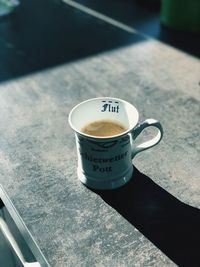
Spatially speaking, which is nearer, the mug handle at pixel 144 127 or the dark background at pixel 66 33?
the mug handle at pixel 144 127

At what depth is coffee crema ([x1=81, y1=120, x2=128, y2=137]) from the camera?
659 mm

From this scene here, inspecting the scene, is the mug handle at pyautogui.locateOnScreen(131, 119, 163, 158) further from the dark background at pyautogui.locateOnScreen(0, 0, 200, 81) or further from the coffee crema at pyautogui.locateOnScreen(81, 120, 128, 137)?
the dark background at pyautogui.locateOnScreen(0, 0, 200, 81)

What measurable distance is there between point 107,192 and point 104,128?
10 centimetres

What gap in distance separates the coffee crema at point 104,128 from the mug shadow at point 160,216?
87mm

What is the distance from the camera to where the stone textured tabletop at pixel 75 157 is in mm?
589

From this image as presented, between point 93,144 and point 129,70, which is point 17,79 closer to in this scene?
point 129,70

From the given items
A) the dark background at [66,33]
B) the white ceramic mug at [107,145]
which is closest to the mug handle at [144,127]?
the white ceramic mug at [107,145]

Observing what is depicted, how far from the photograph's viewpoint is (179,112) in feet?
2.82

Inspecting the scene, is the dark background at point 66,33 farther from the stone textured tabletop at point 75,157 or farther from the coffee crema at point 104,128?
the coffee crema at point 104,128

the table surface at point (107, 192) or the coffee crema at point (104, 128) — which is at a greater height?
the coffee crema at point (104, 128)

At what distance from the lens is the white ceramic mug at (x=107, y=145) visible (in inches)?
24.6

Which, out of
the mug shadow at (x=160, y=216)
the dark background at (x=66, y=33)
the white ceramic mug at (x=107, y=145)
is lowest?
the dark background at (x=66, y=33)

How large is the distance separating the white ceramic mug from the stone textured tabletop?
0.02m

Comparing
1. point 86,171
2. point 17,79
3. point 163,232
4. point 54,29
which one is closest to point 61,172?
point 86,171
